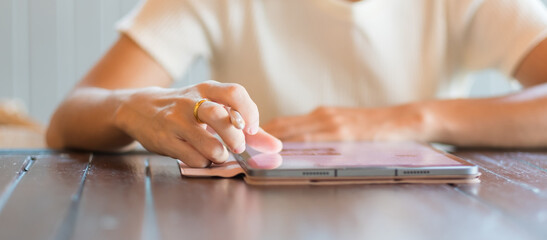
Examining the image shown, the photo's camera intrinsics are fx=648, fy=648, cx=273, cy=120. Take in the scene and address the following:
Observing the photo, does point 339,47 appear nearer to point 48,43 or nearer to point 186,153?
point 186,153

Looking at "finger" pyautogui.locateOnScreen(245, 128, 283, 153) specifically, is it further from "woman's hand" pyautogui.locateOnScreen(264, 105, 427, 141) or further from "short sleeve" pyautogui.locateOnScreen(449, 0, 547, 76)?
"short sleeve" pyautogui.locateOnScreen(449, 0, 547, 76)

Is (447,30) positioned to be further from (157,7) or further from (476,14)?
(157,7)

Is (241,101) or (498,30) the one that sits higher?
(498,30)

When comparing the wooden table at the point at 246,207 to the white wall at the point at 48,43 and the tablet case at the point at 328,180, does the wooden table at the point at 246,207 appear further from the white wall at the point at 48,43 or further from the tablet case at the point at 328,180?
the white wall at the point at 48,43

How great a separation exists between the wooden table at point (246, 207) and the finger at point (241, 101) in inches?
3.0

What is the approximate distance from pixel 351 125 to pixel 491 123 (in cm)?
24

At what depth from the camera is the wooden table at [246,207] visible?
0.48 metres

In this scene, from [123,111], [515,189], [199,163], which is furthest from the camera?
[123,111]

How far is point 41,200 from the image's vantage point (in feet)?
1.94

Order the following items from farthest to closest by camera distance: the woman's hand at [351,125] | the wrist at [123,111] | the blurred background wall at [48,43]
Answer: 1. the blurred background wall at [48,43]
2. the woman's hand at [351,125]
3. the wrist at [123,111]

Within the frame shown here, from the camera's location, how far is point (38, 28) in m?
3.17

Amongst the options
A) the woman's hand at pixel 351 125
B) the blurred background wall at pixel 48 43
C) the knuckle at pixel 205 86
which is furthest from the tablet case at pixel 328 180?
the blurred background wall at pixel 48 43

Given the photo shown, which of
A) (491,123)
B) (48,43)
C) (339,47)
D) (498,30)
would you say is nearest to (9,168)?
(491,123)

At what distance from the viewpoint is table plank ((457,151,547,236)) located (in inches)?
21.7
